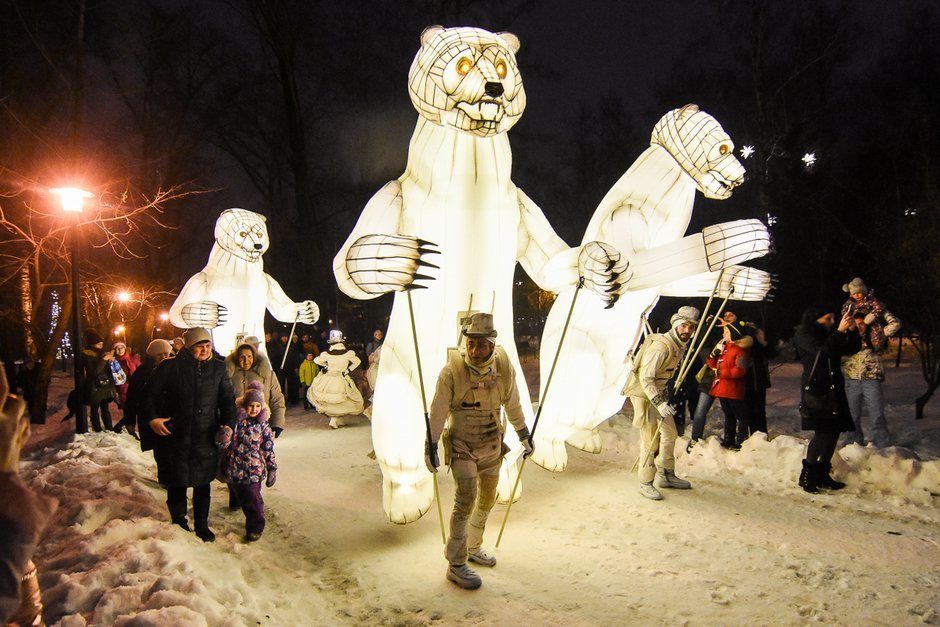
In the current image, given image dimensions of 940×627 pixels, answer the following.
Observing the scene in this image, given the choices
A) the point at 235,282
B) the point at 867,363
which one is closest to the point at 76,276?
the point at 235,282

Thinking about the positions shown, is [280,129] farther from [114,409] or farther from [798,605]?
[798,605]

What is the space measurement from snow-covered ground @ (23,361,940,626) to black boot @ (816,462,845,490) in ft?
0.32

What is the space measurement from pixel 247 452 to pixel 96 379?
16.8 ft

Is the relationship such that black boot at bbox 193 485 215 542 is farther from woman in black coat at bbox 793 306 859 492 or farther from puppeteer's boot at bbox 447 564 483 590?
woman in black coat at bbox 793 306 859 492

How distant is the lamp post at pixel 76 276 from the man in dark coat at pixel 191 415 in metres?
3.98

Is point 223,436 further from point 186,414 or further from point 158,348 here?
point 158,348

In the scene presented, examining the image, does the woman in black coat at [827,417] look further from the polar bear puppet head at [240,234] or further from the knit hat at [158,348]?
the polar bear puppet head at [240,234]

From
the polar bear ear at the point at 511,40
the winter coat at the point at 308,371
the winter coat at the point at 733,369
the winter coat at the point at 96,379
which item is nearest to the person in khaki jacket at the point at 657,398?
the winter coat at the point at 733,369

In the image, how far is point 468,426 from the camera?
368 centimetres

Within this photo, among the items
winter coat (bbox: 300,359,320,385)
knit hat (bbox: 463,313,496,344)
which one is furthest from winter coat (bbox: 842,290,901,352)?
winter coat (bbox: 300,359,320,385)

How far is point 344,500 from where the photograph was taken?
5395mm

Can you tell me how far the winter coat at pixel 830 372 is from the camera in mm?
5199

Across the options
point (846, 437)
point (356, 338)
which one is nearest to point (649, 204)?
point (846, 437)

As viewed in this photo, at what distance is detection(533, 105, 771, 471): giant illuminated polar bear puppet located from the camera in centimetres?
477
